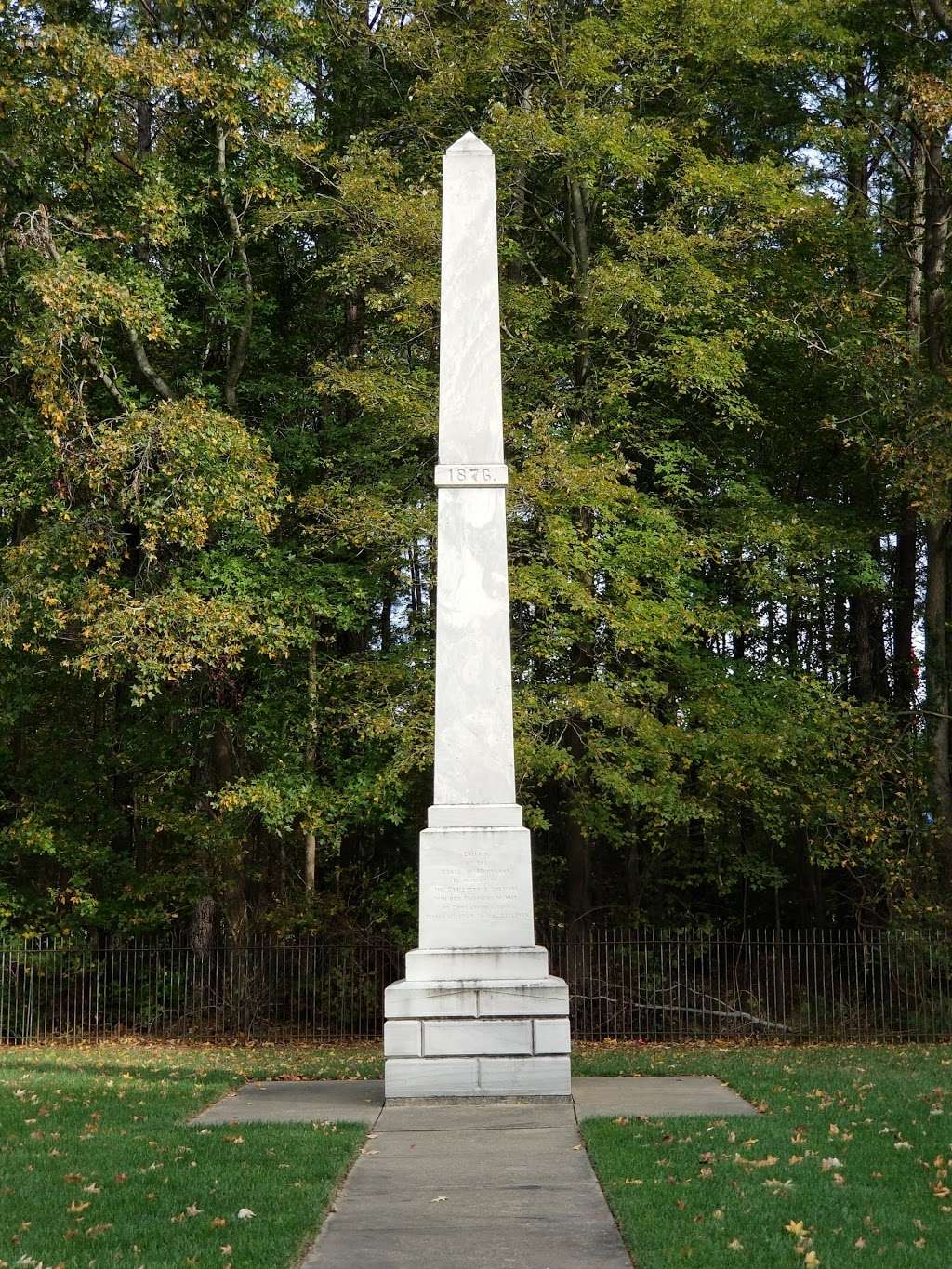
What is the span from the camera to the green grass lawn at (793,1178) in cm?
603

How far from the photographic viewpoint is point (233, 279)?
808 inches

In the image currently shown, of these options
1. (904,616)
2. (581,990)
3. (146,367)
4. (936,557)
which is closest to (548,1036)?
(581,990)

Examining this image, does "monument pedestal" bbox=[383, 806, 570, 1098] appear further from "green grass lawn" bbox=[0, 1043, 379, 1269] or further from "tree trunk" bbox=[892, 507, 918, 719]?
"tree trunk" bbox=[892, 507, 918, 719]

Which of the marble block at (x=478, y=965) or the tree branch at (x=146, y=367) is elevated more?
the tree branch at (x=146, y=367)

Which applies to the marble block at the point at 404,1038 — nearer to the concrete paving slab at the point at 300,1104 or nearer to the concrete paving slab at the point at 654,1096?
the concrete paving slab at the point at 300,1104

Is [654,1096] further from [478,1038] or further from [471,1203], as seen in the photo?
[471,1203]

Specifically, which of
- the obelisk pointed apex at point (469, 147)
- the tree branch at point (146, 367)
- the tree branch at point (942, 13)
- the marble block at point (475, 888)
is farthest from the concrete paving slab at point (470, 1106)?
the tree branch at point (942, 13)

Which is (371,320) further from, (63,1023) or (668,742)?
(63,1023)

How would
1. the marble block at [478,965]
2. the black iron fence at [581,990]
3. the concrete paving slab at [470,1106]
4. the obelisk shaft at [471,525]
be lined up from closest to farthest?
the concrete paving slab at [470,1106], the marble block at [478,965], the obelisk shaft at [471,525], the black iron fence at [581,990]

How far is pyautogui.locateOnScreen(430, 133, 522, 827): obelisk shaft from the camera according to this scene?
11.2 m

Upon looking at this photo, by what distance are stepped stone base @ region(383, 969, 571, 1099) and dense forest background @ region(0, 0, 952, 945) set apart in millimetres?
7023

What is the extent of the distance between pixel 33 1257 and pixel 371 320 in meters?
19.0

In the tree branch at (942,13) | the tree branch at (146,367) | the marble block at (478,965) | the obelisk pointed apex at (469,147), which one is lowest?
the marble block at (478,965)

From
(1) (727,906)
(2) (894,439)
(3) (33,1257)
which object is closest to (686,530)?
(2) (894,439)
